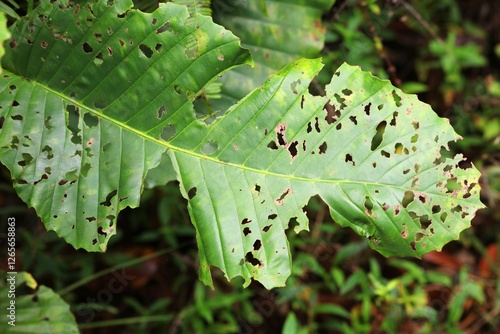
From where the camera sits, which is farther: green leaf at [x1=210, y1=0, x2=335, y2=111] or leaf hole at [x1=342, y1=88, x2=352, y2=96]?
green leaf at [x1=210, y1=0, x2=335, y2=111]

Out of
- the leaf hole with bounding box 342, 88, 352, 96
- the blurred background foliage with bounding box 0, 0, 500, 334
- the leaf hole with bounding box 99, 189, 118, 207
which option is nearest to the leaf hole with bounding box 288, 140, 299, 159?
the leaf hole with bounding box 342, 88, 352, 96

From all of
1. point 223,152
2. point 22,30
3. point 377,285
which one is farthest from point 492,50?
point 22,30

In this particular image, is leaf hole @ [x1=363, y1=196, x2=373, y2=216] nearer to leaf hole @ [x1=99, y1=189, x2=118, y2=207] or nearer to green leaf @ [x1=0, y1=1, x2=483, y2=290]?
green leaf @ [x1=0, y1=1, x2=483, y2=290]

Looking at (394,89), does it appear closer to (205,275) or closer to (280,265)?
(280,265)

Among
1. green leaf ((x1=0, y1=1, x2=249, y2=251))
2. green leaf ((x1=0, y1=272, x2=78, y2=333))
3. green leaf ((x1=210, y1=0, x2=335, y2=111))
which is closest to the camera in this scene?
green leaf ((x1=0, y1=1, x2=249, y2=251))

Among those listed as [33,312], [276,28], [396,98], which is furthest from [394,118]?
[33,312]

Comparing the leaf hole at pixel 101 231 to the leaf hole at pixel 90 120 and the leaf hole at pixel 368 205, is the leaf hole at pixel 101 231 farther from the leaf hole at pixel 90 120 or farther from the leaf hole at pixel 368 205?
the leaf hole at pixel 368 205
